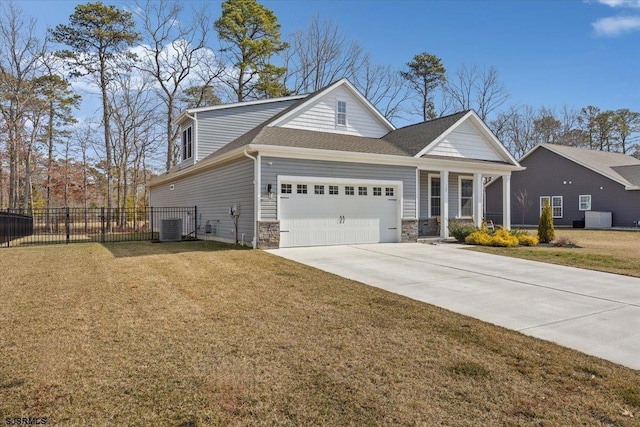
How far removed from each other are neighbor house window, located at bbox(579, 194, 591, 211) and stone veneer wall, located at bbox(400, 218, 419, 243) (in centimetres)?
1845

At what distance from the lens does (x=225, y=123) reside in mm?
17578

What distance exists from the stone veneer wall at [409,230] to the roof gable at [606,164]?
18.1 meters

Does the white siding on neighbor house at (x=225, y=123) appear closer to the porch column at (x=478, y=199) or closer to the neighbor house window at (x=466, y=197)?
the neighbor house window at (x=466, y=197)

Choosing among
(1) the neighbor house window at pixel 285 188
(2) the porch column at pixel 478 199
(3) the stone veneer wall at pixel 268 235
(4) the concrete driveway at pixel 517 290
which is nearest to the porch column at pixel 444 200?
(2) the porch column at pixel 478 199

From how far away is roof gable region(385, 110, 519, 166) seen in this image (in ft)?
48.8

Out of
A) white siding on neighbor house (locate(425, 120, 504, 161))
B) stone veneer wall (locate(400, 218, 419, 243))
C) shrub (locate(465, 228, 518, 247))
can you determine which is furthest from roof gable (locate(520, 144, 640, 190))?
stone veneer wall (locate(400, 218, 419, 243))

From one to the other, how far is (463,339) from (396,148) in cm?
1123

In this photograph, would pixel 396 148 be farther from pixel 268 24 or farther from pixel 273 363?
pixel 268 24

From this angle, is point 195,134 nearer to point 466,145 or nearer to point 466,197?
point 466,145

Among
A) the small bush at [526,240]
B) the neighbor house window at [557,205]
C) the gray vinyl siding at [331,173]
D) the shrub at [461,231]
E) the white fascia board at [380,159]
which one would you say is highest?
the white fascia board at [380,159]

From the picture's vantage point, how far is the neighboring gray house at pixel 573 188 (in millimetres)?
24328

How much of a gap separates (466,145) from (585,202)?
1562 cm

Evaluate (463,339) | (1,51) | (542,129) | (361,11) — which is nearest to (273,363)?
(463,339)

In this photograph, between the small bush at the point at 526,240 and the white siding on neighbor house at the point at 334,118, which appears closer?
the small bush at the point at 526,240
